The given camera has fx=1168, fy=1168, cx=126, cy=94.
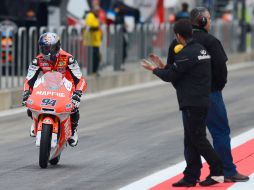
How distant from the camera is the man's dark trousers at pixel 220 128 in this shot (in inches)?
461

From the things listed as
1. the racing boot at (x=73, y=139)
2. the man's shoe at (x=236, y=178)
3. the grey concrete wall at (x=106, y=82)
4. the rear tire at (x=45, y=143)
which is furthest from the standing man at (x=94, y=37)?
the man's shoe at (x=236, y=178)

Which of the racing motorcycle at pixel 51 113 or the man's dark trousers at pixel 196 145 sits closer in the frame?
the man's dark trousers at pixel 196 145

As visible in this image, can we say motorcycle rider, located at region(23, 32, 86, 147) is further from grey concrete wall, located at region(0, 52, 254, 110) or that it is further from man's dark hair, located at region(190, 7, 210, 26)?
grey concrete wall, located at region(0, 52, 254, 110)

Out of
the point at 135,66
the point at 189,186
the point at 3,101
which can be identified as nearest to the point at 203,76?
Result: the point at 189,186

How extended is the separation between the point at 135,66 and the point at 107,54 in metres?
1.84

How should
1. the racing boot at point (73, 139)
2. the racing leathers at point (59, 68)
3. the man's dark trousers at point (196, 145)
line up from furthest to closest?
the racing boot at point (73, 139)
the racing leathers at point (59, 68)
the man's dark trousers at point (196, 145)

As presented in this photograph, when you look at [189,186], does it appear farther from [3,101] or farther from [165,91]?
[165,91]

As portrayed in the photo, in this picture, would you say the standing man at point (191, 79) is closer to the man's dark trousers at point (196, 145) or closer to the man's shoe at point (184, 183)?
the man's dark trousers at point (196, 145)

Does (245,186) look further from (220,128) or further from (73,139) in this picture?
(73,139)

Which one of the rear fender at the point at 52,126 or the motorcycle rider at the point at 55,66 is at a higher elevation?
the motorcycle rider at the point at 55,66

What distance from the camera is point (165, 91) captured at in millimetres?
26844

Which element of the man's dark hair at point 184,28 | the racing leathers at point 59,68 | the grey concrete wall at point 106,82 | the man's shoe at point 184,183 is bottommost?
the grey concrete wall at point 106,82

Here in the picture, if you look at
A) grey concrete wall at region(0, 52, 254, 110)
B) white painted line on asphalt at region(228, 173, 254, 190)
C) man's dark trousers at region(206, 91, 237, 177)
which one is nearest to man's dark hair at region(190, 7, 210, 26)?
man's dark trousers at region(206, 91, 237, 177)

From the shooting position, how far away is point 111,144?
1609 centimetres
